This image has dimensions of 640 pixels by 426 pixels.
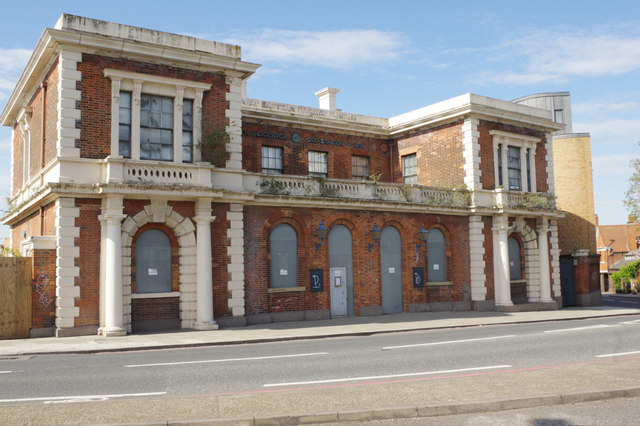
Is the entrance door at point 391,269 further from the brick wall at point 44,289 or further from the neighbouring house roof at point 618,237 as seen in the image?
the neighbouring house roof at point 618,237

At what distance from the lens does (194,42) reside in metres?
21.1

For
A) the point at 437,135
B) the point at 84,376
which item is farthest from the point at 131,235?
the point at 437,135

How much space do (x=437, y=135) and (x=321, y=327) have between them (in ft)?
45.8

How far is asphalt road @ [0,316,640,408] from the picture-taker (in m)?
9.50

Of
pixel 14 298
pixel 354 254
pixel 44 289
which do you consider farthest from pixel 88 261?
Result: pixel 354 254

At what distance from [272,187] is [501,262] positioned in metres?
12.8

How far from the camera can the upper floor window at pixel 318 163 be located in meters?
29.1

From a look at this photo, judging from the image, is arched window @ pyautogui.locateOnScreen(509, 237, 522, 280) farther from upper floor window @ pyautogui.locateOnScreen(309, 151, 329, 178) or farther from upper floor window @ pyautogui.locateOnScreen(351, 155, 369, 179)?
upper floor window @ pyautogui.locateOnScreen(309, 151, 329, 178)

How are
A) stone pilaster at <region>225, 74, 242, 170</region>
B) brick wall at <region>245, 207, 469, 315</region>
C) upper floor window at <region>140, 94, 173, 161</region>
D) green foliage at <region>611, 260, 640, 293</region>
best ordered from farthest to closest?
green foliage at <region>611, 260, 640, 293</region>
brick wall at <region>245, 207, 469, 315</region>
stone pilaster at <region>225, 74, 242, 170</region>
upper floor window at <region>140, 94, 173, 161</region>

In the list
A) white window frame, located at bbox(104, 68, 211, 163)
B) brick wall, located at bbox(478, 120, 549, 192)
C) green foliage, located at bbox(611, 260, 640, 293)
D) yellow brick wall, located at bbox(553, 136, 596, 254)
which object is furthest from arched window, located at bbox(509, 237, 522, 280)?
green foliage, located at bbox(611, 260, 640, 293)

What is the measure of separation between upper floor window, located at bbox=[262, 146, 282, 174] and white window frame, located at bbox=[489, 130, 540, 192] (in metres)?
10.8

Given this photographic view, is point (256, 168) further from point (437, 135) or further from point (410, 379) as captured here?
point (410, 379)

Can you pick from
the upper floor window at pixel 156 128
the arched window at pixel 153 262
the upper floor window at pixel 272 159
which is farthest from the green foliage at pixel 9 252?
the upper floor window at pixel 272 159

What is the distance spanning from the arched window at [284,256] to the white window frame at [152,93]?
4.71 m
